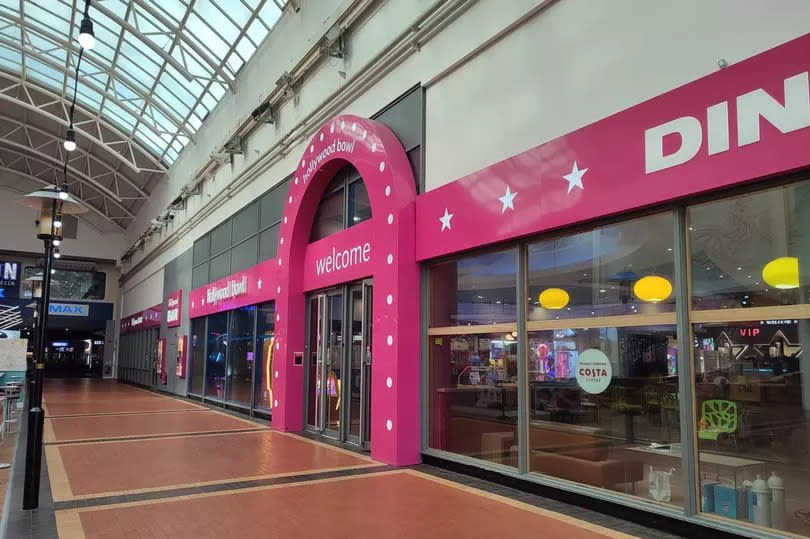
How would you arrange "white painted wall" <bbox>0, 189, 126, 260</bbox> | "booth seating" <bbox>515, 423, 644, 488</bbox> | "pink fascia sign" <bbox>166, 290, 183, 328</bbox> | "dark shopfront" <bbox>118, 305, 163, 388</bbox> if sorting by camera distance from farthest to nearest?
1. "white painted wall" <bbox>0, 189, 126, 260</bbox>
2. "dark shopfront" <bbox>118, 305, 163, 388</bbox>
3. "pink fascia sign" <bbox>166, 290, 183, 328</bbox>
4. "booth seating" <bbox>515, 423, 644, 488</bbox>

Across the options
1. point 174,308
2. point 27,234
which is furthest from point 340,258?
point 27,234

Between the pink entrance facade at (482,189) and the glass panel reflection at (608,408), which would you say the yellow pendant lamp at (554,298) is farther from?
the pink entrance facade at (482,189)

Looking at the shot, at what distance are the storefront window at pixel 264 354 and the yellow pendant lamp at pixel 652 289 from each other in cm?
799

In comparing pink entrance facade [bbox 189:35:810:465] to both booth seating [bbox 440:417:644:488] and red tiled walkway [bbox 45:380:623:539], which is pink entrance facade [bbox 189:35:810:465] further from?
red tiled walkway [bbox 45:380:623:539]

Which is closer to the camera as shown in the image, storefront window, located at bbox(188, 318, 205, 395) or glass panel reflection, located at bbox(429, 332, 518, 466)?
glass panel reflection, located at bbox(429, 332, 518, 466)

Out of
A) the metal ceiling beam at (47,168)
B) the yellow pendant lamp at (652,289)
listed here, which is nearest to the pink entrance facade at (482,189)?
the yellow pendant lamp at (652,289)

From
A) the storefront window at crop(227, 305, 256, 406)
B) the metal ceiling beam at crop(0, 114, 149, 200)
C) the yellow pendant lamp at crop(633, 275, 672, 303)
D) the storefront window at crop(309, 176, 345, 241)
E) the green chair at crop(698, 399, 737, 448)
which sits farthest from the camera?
the metal ceiling beam at crop(0, 114, 149, 200)

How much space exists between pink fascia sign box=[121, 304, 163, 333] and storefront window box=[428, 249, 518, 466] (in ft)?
58.4

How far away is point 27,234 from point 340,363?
1142 inches

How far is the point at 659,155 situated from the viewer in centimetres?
440

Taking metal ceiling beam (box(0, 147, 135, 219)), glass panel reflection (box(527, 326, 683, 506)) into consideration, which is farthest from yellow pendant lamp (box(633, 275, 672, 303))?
metal ceiling beam (box(0, 147, 135, 219))

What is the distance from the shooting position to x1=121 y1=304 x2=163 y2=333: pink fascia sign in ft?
75.0

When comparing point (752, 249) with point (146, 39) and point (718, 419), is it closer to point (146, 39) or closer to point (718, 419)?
point (718, 419)

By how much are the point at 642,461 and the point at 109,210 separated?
33.0 meters
